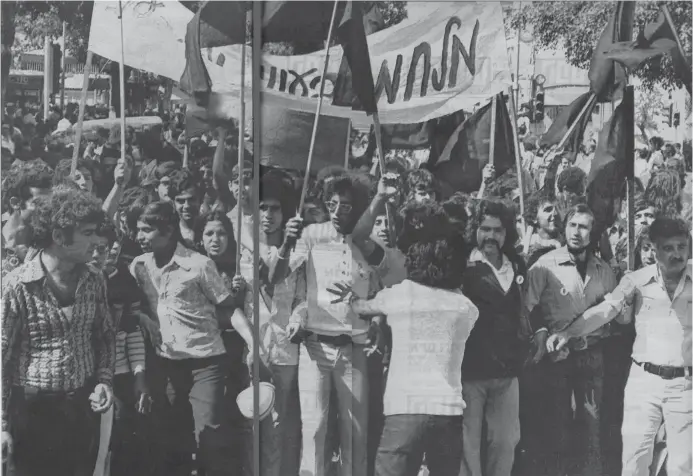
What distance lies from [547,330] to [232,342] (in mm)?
1975

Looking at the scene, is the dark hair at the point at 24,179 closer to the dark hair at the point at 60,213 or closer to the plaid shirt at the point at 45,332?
the dark hair at the point at 60,213

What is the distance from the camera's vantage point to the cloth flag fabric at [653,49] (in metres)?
6.76

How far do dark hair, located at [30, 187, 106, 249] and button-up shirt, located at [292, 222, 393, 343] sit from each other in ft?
4.27

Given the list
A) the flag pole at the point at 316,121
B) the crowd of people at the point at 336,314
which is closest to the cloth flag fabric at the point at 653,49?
the crowd of people at the point at 336,314

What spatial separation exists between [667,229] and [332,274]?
2.14 metres

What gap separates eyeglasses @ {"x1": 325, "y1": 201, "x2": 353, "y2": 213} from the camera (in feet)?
21.9

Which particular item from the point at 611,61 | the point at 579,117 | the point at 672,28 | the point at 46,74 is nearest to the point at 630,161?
the point at 579,117

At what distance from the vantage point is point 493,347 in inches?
264

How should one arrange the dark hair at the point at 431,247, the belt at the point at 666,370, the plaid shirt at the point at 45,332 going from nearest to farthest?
1. the plaid shirt at the point at 45,332
2. the dark hair at the point at 431,247
3. the belt at the point at 666,370

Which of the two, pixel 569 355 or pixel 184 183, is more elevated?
pixel 184 183

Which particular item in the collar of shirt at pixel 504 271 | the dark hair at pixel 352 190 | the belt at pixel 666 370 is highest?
the dark hair at pixel 352 190

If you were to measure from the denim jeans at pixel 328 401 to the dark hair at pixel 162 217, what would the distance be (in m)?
1.08

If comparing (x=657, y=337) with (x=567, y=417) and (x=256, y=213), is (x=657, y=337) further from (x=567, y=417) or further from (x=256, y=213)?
(x=256, y=213)

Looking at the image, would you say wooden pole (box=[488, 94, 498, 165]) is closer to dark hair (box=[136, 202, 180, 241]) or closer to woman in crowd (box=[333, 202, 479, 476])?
woman in crowd (box=[333, 202, 479, 476])
